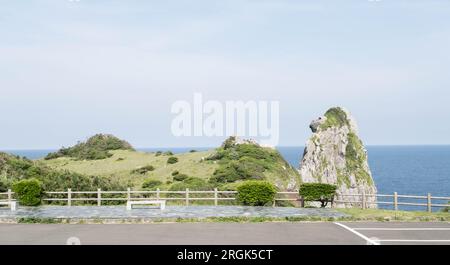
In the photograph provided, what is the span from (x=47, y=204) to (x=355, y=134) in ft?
281

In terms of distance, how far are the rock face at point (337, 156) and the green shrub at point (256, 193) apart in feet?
197

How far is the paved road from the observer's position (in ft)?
66.5

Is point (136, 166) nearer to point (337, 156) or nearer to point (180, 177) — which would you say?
point (180, 177)

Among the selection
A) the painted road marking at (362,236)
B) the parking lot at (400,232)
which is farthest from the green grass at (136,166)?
the parking lot at (400,232)

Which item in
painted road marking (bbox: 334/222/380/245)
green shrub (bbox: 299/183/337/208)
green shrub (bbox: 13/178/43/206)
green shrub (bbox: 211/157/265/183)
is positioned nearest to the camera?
painted road marking (bbox: 334/222/380/245)

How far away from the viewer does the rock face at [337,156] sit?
9619 cm

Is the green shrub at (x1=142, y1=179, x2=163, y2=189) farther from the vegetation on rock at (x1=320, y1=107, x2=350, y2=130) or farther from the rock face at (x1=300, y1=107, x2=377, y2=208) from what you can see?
the vegetation on rock at (x1=320, y1=107, x2=350, y2=130)

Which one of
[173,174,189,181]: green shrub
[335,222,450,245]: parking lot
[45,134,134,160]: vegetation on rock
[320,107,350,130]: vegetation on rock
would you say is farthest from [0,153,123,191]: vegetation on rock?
[320,107,350,130]: vegetation on rock

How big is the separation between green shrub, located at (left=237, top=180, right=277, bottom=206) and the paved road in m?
7.30

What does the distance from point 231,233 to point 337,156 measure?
270 feet

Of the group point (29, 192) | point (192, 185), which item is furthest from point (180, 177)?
point (29, 192)

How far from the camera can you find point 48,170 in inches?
2103

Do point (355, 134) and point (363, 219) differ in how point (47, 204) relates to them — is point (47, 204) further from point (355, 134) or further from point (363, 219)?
point (355, 134)
